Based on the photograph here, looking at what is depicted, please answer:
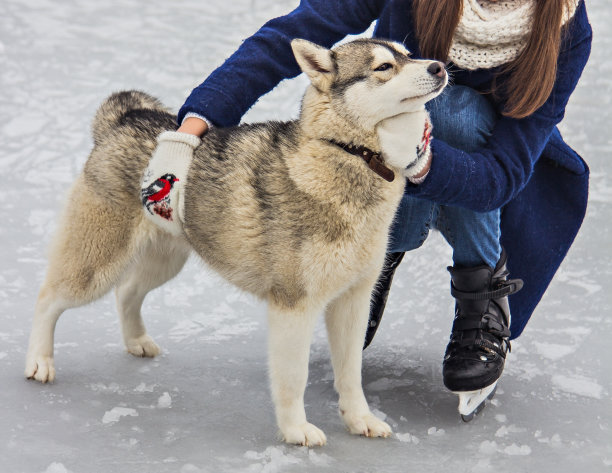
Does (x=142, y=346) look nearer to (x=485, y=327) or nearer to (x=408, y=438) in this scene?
(x=408, y=438)

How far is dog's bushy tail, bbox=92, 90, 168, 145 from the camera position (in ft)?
8.26

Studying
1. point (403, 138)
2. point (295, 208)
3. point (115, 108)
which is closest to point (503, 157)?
point (403, 138)

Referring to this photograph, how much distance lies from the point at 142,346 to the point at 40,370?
36 cm

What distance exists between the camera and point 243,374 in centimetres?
265

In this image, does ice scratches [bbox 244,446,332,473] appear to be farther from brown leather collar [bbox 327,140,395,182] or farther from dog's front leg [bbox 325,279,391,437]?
brown leather collar [bbox 327,140,395,182]

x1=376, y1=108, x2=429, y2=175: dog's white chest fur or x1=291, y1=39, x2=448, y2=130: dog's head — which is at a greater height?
x1=291, y1=39, x2=448, y2=130: dog's head

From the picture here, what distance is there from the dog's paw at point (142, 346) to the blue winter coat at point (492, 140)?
80cm

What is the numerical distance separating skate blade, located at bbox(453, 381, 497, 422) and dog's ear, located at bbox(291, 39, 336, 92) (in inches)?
39.6

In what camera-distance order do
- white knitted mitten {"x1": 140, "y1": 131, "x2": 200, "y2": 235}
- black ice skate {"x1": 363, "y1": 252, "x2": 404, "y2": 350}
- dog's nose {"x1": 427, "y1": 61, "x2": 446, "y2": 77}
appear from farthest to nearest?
black ice skate {"x1": 363, "y1": 252, "x2": 404, "y2": 350} → white knitted mitten {"x1": 140, "y1": 131, "x2": 200, "y2": 235} → dog's nose {"x1": 427, "y1": 61, "x2": 446, "y2": 77}

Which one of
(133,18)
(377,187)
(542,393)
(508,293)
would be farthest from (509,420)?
(133,18)

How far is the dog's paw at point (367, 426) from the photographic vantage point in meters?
2.27

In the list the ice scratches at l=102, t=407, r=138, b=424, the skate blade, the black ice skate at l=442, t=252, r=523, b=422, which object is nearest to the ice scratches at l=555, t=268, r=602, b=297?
the black ice skate at l=442, t=252, r=523, b=422

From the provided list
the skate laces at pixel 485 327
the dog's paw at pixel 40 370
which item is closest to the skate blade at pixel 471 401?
the skate laces at pixel 485 327

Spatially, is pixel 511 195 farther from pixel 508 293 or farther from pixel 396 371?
pixel 396 371
